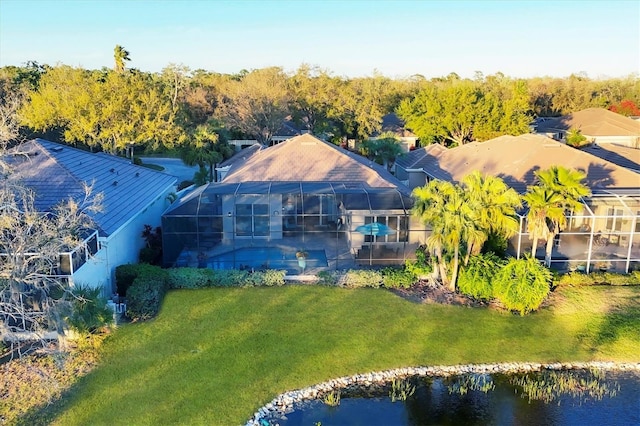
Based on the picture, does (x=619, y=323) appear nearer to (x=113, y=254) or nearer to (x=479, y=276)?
(x=479, y=276)

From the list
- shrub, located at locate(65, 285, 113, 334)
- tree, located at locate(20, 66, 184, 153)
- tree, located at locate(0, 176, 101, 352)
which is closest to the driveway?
tree, located at locate(20, 66, 184, 153)

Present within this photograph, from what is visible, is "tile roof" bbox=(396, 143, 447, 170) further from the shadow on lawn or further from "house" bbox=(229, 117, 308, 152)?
"house" bbox=(229, 117, 308, 152)

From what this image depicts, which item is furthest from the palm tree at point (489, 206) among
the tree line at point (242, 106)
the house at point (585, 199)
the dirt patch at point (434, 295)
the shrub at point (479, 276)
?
the tree line at point (242, 106)

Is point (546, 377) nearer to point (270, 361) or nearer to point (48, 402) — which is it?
point (270, 361)

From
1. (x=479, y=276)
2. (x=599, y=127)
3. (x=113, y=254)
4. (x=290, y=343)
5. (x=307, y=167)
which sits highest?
(x=599, y=127)

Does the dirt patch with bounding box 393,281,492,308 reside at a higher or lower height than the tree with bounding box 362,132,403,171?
lower

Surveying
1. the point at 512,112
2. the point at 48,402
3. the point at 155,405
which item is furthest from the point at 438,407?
the point at 512,112

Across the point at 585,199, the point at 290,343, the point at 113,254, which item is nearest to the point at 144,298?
the point at 113,254
